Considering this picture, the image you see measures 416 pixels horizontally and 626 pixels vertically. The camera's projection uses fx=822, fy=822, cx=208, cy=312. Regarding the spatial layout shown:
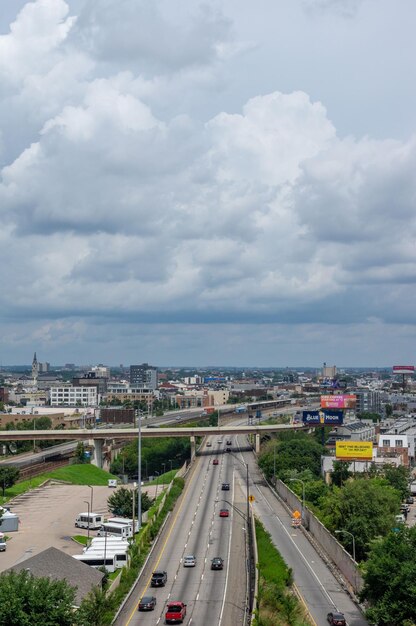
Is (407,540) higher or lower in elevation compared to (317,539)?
higher

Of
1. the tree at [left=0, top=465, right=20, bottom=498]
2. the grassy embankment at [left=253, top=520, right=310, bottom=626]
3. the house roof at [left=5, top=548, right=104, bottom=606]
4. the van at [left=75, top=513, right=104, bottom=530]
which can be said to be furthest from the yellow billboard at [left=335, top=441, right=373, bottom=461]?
the house roof at [left=5, top=548, right=104, bottom=606]

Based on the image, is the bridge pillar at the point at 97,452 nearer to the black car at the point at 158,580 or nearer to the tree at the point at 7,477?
the tree at the point at 7,477

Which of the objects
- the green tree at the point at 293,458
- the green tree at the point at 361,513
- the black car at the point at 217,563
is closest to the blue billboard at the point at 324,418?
the green tree at the point at 293,458

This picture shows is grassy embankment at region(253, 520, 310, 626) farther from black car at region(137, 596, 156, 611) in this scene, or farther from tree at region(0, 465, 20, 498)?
tree at region(0, 465, 20, 498)

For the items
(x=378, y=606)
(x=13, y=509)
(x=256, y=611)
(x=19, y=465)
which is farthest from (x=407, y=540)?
(x=19, y=465)

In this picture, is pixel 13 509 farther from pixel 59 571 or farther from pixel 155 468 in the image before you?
pixel 155 468
